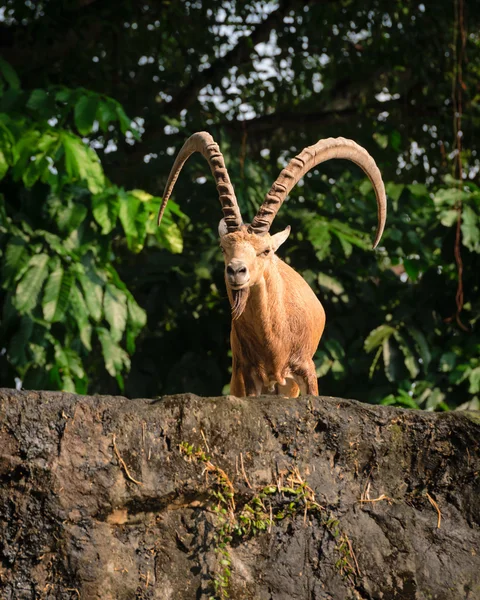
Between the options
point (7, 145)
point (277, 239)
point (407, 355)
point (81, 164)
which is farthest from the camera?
point (407, 355)

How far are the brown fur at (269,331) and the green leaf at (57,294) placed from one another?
269 cm

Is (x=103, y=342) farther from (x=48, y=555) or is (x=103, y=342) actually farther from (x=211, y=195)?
(x=48, y=555)

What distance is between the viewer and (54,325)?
34.9ft

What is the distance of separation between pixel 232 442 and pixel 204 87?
1021 centimetres

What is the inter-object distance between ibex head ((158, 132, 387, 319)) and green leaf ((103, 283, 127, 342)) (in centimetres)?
256

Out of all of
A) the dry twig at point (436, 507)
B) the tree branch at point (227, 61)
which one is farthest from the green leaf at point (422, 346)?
the dry twig at point (436, 507)

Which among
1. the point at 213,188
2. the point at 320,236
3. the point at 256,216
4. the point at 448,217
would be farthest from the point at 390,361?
the point at 256,216

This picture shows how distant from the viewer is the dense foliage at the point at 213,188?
10.3 meters

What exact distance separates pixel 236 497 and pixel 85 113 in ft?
18.9

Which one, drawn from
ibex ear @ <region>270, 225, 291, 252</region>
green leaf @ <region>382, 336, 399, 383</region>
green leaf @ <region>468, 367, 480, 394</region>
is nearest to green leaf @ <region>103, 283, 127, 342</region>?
ibex ear @ <region>270, 225, 291, 252</region>

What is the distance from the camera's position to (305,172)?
298 inches

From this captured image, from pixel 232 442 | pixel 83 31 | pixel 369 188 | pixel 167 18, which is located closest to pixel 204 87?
pixel 167 18

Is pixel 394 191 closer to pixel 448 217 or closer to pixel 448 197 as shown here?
pixel 448 197

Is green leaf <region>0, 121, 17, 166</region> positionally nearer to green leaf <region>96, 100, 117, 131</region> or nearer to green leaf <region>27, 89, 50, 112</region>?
green leaf <region>27, 89, 50, 112</region>
